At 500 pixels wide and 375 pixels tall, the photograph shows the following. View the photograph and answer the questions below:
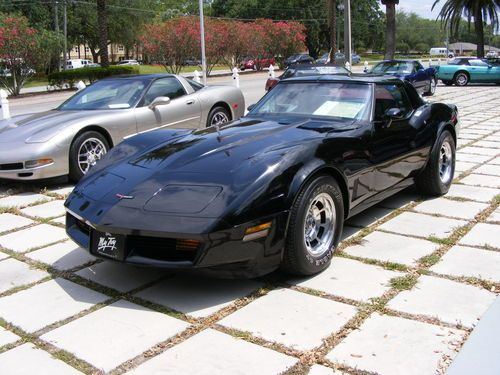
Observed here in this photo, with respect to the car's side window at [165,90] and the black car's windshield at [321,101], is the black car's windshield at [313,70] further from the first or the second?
the black car's windshield at [321,101]

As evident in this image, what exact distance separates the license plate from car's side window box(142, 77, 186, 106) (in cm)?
443

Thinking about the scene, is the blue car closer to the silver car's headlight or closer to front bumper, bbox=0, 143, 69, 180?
front bumper, bbox=0, 143, 69, 180

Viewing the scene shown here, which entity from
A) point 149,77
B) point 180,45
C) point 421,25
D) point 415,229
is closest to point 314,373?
point 415,229

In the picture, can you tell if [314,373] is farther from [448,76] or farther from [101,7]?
[101,7]

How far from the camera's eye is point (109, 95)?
7875mm

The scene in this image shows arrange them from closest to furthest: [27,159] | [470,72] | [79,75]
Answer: [27,159], [470,72], [79,75]

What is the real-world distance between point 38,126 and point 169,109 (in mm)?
1874

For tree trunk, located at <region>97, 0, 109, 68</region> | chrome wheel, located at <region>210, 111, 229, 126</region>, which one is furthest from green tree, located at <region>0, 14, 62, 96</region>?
chrome wheel, located at <region>210, 111, 229, 126</region>

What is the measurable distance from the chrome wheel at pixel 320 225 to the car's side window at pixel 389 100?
126cm

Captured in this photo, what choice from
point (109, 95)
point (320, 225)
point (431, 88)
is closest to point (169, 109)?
point (109, 95)

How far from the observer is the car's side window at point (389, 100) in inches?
198

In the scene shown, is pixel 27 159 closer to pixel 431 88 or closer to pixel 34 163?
pixel 34 163

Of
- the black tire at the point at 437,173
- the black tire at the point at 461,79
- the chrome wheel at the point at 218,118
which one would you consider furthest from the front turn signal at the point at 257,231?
the black tire at the point at 461,79

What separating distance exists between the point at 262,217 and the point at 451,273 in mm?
1494
